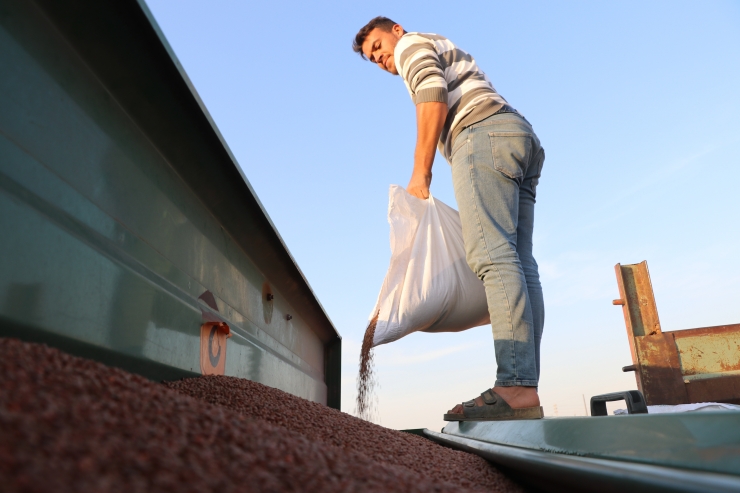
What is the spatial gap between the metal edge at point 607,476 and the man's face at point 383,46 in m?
1.84

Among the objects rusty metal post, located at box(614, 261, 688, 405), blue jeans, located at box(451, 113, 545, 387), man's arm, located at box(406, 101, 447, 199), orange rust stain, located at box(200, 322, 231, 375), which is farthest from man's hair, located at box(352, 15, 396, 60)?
rusty metal post, located at box(614, 261, 688, 405)

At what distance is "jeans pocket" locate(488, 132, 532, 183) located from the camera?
6.38ft

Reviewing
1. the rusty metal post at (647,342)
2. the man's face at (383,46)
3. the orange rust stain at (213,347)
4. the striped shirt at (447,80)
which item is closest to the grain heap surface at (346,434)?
the orange rust stain at (213,347)

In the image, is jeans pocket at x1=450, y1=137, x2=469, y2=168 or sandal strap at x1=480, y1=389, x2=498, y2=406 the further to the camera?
jeans pocket at x1=450, y1=137, x2=469, y2=168

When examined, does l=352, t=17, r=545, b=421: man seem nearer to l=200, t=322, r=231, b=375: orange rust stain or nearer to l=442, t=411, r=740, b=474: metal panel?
l=442, t=411, r=740, b=474: metal panel

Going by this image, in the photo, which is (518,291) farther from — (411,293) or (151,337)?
(151,337)

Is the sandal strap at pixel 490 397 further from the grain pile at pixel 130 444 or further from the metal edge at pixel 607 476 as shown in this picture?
the grain pile at pixel 130 444

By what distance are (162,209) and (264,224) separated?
68cm

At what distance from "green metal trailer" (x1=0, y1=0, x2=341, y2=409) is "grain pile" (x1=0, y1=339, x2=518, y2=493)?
20cm

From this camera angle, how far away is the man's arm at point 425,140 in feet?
6.78

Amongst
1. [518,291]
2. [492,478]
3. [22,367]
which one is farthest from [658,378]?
[22,367]

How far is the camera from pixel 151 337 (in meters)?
1.27

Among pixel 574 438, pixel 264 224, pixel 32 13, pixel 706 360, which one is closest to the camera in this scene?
pixel 32 13

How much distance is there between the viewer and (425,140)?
6.86 ft
